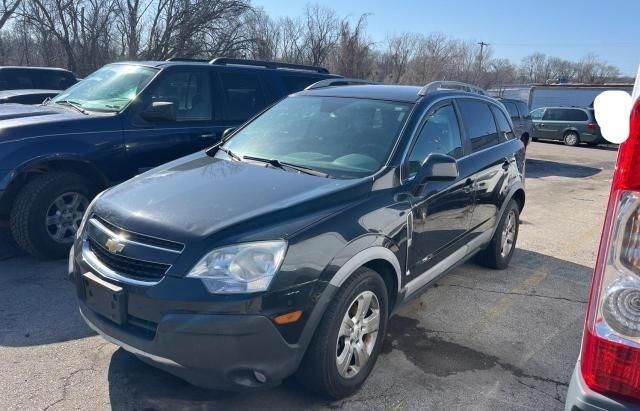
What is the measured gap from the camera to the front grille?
2.44 m

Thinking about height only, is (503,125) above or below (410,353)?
above

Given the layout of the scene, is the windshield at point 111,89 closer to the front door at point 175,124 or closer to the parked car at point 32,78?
the front door at point 175,124

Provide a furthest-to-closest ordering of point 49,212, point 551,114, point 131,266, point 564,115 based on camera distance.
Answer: point 551,114
point 564,115
point 49,212
point 131,266

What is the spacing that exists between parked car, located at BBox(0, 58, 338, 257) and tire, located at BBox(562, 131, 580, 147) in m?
20.2

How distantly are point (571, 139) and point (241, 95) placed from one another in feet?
68.0

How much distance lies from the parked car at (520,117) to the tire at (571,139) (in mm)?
7522

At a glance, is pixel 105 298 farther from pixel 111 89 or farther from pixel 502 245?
pixel 502 245

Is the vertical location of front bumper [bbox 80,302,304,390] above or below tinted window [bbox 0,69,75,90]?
below

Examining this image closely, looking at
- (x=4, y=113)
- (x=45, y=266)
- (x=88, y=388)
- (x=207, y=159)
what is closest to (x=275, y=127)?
(x=207, y=159)

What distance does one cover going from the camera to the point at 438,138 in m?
3.81

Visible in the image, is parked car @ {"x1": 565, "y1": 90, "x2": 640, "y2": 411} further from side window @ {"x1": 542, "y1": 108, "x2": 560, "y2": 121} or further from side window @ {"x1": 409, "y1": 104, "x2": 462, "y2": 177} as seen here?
side window @ {"x1": 542, "y1": 108, "x2": 560, "y2": 121}

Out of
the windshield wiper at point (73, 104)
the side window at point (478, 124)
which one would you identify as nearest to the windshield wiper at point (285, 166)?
the side window at point (478, 124)

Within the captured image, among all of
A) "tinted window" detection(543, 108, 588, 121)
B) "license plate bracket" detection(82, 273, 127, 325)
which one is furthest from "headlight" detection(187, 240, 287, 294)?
"tinted window" detection(543, 108, 588, 121)

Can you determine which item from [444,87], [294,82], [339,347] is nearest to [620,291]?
[339,347]
